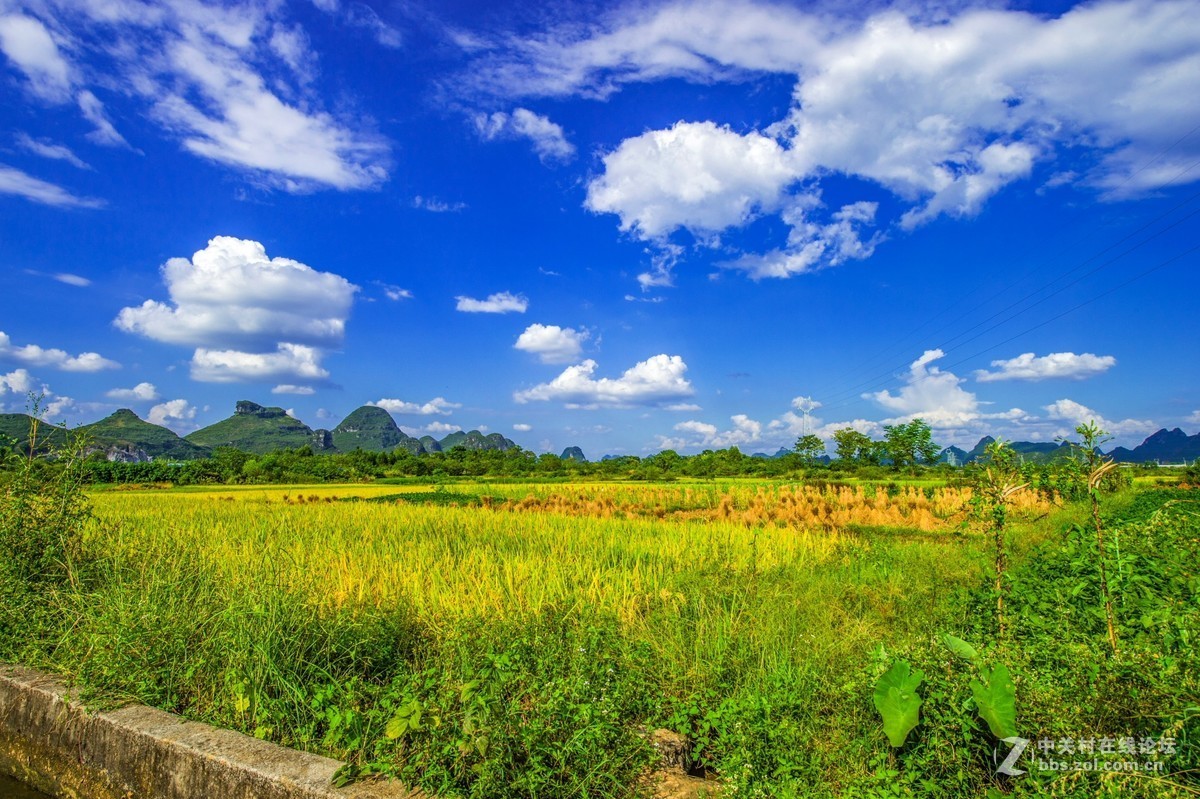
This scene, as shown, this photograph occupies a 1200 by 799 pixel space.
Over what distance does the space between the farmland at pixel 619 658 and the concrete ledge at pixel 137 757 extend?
154 millimetres

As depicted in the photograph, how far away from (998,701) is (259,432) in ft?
621

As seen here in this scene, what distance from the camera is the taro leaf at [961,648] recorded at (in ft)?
8.86

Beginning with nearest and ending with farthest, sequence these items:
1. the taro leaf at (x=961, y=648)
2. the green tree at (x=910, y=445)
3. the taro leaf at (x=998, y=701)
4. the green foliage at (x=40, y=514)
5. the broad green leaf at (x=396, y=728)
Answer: the taro leaf at (x=998, y=701)
the broad green leaf at (x=396, y=728)
the taro leaf at (x=961, y=648)
the green foliage at (x=40, y=514)
the green tree at (x=910, y=445)

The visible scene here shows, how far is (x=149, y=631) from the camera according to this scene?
3.65m

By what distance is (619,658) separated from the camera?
3.58m

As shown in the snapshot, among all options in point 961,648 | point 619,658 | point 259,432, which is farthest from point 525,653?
point 259,432

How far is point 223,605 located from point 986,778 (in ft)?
15.8

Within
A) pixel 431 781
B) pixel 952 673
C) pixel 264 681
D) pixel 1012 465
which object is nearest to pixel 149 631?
pixel 264 681

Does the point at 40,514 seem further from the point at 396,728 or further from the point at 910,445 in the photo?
the point at 910,445

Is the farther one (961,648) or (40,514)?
(40,514)

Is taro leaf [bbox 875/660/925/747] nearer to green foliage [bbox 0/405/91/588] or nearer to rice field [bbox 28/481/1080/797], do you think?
rice field [bbox 28/481/1080/797]

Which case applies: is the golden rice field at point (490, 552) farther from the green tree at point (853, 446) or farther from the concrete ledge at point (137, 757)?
the green tree at point (853, 446)

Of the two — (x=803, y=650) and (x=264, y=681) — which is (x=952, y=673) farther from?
(x=264, y=681)

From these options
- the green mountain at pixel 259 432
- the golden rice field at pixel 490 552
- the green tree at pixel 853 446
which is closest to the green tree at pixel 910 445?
the green tree at pixel 853 446
